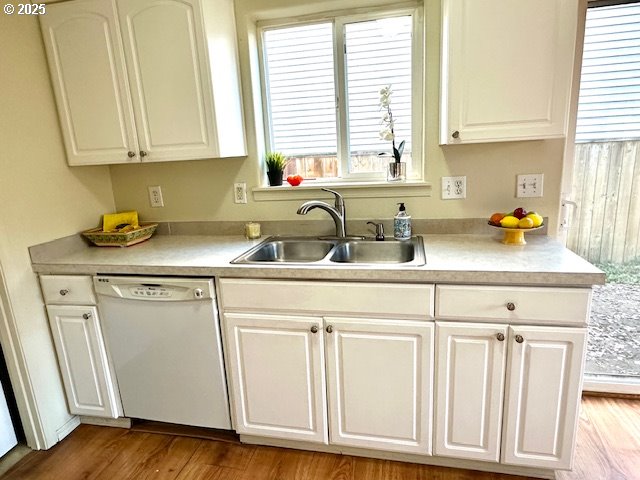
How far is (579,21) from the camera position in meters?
1.73

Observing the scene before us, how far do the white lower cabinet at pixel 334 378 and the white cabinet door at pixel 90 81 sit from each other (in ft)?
3.66

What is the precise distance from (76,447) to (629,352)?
292cm

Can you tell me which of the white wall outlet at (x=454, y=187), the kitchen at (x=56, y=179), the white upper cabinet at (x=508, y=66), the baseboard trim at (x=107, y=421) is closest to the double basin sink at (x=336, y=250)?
the kitchen at (x=56, y=179)

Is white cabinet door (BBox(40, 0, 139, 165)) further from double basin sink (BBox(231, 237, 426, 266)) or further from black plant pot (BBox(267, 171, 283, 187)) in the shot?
double basin sink (BBox(231, 237, 426, 266))

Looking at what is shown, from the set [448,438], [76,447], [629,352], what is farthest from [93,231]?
[629,352]

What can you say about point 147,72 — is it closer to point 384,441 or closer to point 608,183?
point 384,441

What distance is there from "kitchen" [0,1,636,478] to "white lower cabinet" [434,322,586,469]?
2.31ft

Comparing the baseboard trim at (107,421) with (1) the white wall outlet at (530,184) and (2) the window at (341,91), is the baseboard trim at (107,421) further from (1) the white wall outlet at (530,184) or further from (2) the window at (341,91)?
(1) the white wall outlet at (530,184)

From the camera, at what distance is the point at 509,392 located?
1.47 meters

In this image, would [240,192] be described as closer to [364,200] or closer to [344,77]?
[364,200]

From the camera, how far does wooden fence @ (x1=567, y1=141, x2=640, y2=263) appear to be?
6.08 ft

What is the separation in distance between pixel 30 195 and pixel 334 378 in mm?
1650

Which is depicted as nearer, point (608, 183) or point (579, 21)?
point (579, 21)

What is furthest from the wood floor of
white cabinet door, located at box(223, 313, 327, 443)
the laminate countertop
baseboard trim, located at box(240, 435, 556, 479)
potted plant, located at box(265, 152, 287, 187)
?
potted plant, located at box(265, 152, 287, 187)
